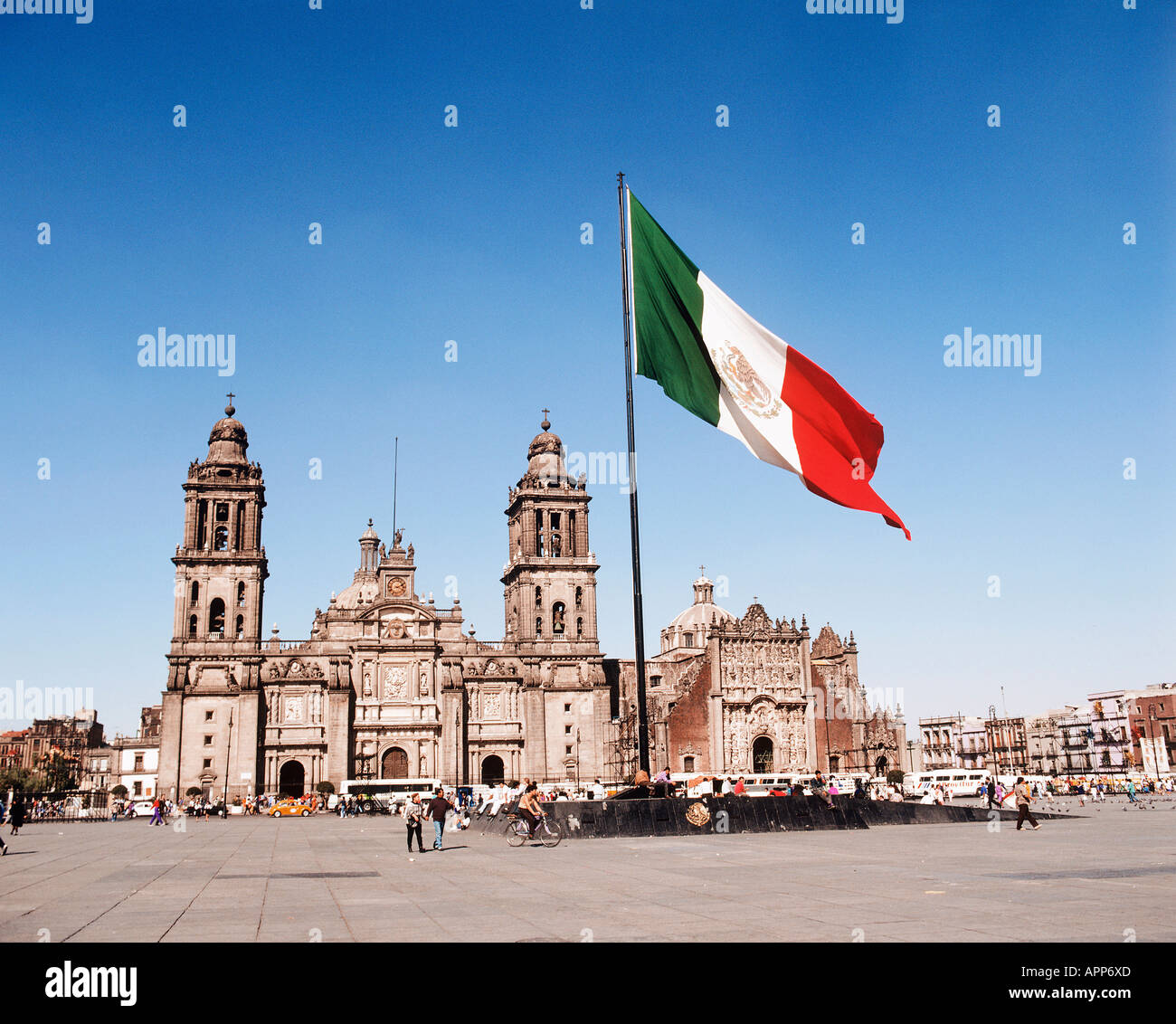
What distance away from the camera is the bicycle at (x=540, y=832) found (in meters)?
23.6

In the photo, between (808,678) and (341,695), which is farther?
(808,678)

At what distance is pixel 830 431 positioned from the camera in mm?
19391

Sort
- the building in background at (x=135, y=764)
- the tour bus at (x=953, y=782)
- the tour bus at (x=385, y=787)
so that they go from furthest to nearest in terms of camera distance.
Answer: the building in background at (x=135, y=764) < the tour bus at (x=385, y=787) < the tour bus at (x=953, y=782)

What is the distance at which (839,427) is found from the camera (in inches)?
765

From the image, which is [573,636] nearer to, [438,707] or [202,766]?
[438,707]

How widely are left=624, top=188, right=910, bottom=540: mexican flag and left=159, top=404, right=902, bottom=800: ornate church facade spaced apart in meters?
57.1

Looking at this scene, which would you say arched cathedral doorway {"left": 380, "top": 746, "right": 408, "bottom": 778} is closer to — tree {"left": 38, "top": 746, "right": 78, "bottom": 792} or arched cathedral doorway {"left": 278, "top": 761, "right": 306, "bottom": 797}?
arched cathedral doorway {"left": 278, "top": 761, "right": 306, "bottom": 797}

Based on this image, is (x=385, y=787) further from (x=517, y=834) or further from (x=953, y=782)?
(x=517, y=834)

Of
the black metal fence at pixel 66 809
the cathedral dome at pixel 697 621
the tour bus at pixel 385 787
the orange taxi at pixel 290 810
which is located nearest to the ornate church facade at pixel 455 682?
the tour bus at pixel 385 787

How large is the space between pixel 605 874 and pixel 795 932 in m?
A: 6.68

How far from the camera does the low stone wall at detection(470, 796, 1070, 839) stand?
24.1 meters

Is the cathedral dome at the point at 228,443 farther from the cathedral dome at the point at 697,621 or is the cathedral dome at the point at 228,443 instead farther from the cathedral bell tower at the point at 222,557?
the cathedral dome at the point at 697,621

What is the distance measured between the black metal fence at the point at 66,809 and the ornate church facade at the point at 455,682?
503cm
